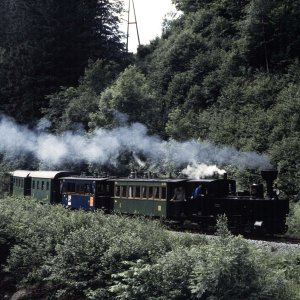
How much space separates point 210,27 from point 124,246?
116 feet

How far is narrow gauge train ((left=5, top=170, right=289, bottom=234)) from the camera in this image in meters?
22.3

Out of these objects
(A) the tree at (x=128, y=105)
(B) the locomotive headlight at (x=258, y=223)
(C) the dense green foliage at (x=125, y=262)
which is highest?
(A) the tree at (x=128, y=105)

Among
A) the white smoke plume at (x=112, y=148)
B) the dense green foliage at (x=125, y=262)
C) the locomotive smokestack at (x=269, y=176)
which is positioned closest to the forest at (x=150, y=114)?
the dense green foliage at (x=125, y=262)

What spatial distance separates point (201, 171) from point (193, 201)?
353 centimetres

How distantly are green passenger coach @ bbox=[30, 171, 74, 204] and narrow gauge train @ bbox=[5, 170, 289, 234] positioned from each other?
2989 mm

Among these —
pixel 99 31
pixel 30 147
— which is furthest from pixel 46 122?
pixel 99 31

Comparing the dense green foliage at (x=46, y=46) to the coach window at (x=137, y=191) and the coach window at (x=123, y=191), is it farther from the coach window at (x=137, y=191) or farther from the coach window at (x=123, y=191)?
the coach window at (x=137, y=191)

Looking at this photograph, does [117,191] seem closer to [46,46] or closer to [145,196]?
[145,196]

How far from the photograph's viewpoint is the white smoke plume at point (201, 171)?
2616 centimetres

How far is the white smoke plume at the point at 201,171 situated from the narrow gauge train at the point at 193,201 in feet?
6.03

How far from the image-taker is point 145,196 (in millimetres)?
→ 25547

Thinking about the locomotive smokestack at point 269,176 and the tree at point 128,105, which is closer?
the locomotive smokestack at point 269,176

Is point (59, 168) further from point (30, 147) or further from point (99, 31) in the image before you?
point (99, 31)

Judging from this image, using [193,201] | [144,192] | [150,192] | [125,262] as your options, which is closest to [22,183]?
[144,192]
